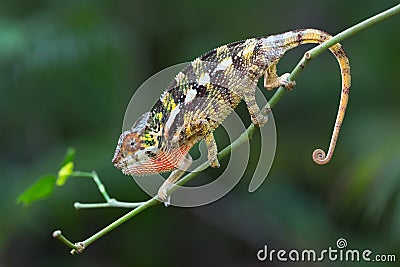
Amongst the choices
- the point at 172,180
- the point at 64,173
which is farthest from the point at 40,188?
the point at 172,180

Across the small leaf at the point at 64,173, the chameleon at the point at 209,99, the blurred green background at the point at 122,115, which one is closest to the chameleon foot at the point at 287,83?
the chameleon at the point at 209,99

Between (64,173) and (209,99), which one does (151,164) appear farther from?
(64,173)

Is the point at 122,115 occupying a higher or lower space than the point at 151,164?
higher

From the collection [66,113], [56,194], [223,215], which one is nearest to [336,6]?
[223,215]

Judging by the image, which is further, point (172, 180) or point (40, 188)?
point (40, 188)

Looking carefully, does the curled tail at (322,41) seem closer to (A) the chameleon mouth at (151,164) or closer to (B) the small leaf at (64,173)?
(A) the chameleon mouth at (151,164)

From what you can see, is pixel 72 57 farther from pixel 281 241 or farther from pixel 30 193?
pixel 30 193
